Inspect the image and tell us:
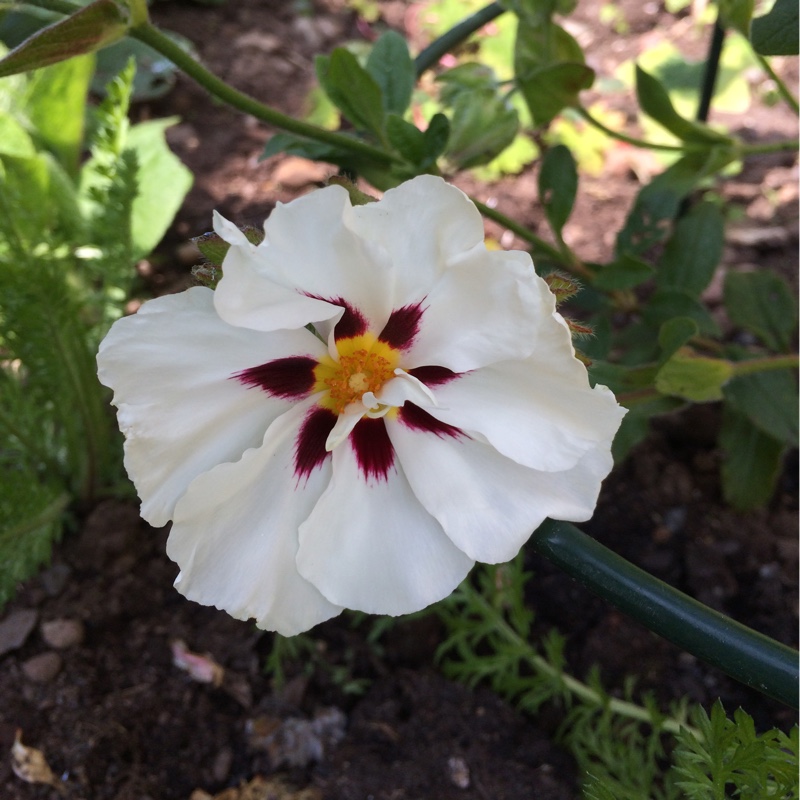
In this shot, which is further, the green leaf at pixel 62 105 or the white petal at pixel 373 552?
the green leaf at pixel 62 105

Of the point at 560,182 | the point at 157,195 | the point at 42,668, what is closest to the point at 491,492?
the point at 560,182

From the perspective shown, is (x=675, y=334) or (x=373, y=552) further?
(x=675, y=334)

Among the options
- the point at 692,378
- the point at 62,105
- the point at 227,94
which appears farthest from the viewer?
the point at 62,105

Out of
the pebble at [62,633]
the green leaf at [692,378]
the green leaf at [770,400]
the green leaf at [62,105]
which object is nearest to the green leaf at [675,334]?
the green leaf at [692,378]

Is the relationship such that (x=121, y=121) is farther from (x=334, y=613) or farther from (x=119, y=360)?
(x=334, y=613)

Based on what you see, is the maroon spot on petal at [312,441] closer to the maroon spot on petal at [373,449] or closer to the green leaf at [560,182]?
the maroon spot on petal at [373,449]

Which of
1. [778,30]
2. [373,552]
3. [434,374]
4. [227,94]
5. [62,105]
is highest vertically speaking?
[778,30]

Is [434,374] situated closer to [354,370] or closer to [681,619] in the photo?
[354,370]
